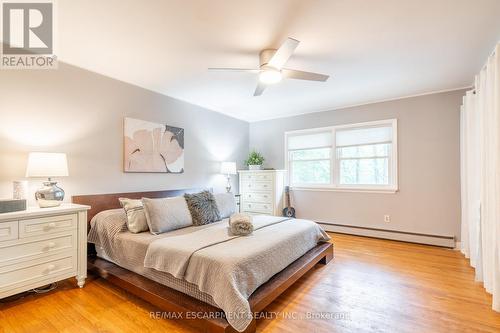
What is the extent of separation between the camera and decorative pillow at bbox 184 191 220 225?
308 cm

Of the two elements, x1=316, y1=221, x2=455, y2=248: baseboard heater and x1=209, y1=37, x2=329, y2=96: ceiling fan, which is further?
x1=316, y1=221, x2=455, y2=248: baseboard heater

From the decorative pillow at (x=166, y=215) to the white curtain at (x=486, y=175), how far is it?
2979 millimetres

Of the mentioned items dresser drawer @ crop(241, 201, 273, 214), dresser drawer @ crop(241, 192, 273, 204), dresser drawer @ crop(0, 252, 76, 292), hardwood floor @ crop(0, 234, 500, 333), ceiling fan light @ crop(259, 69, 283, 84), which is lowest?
hardwood floor @ crop(0, 234, 500, 333)

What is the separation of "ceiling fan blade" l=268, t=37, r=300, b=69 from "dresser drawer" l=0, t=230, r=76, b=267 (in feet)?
8.58

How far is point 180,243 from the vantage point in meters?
2.20

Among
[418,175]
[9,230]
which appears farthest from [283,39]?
[418,175]

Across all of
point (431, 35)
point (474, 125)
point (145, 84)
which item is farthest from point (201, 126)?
point (474, 125)

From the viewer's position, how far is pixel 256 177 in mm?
5133

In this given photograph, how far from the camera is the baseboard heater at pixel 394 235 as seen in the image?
12.5 ft

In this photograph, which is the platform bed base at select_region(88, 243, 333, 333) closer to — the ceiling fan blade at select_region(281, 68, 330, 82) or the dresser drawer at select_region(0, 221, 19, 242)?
the dresser drawer at select_region(0, 221, 19, 242)

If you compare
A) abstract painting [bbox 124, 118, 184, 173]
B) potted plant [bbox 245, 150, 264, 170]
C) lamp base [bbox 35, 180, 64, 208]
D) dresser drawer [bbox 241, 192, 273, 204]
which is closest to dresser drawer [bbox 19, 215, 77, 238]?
lamp base [bbox 35, 180, 64, 208]

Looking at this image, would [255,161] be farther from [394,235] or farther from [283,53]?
[283,53]

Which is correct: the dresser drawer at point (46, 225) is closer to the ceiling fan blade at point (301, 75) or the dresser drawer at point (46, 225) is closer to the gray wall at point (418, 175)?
the ceiling fan blade at point (301, 75)

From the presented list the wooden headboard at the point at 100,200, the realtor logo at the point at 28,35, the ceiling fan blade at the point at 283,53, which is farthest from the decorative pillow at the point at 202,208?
the realtor logo at the point at 28,35
